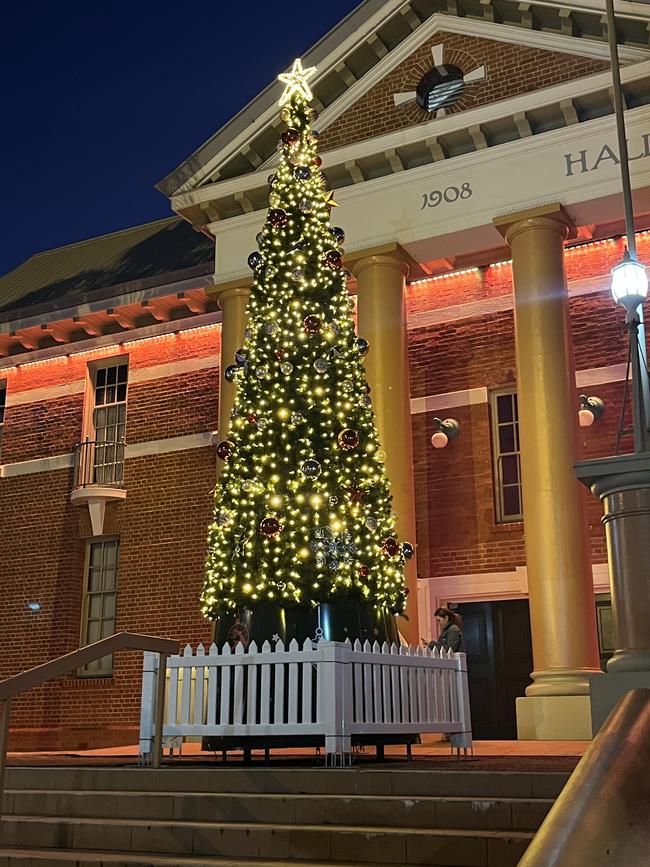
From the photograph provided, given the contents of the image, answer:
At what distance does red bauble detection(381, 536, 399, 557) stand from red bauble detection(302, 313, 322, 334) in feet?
7.35

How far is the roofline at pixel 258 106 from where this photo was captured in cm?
1516

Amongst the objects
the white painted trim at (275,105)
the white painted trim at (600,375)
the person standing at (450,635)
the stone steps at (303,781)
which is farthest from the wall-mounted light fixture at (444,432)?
the stone steps at (303,781)

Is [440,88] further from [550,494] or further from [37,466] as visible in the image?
[37,466]

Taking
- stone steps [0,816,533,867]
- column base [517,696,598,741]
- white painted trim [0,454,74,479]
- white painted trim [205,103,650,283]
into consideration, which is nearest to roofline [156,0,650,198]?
white painted trim [205,103,650,283]

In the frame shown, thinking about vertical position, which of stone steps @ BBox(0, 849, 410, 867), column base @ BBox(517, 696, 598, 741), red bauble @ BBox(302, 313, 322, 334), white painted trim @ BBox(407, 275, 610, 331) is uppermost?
white painted trim @ BBox(407, 275, 610, 331)

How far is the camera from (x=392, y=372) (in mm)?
14461

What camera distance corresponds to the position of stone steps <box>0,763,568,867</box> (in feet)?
19.4

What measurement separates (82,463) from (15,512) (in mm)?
1769

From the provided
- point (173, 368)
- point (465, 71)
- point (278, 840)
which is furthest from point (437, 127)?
point (278, 840)

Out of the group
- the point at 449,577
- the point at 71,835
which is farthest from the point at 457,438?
the point at 71,835

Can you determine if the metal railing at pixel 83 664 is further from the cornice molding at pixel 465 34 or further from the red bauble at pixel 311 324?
the cornice molding at pixel 465 34

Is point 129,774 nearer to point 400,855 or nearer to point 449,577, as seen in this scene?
point 400,855

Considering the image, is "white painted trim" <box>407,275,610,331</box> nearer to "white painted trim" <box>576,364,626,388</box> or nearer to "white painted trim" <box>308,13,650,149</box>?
"white painted trim" <box>576,364,626,388</box>

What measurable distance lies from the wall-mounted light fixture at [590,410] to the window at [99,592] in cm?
874
